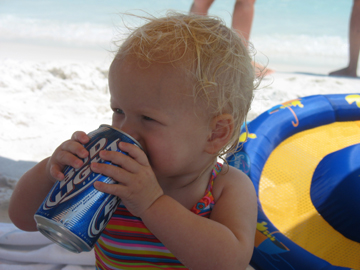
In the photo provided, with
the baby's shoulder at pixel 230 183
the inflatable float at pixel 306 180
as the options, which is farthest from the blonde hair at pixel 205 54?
the inflatable float at pixel 306 180

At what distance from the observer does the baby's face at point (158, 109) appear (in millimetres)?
893

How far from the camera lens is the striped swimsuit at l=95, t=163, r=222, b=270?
1.05m

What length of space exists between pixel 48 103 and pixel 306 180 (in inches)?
85.2

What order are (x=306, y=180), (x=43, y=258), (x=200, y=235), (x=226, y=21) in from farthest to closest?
(x=226, y=21) < (x=306, y=180) < (x=43, y=258) < (x=200, y=235)

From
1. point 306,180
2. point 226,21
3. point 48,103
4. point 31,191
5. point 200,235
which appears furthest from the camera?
point 226,21

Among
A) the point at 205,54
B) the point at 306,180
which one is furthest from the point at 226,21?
the point at 205,54

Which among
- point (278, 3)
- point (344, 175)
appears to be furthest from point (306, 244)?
point (278, 3)

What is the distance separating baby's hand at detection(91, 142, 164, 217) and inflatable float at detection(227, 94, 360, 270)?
862 millimetres

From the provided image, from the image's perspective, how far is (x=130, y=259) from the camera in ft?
3.50

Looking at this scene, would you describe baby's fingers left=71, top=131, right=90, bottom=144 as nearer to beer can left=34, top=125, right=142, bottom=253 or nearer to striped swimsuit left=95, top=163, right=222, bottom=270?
beer can left=34, top=125, right=142, bottom=253

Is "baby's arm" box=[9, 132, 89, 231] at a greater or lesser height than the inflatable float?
greater

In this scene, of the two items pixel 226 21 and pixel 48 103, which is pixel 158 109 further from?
pixel 226 21

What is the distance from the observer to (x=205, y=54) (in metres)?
0.94

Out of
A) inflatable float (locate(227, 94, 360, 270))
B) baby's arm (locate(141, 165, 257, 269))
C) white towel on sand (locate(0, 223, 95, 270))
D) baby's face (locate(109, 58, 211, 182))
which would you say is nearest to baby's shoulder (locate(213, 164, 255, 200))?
baby's arm (locate(141, 165, 257, 269))
